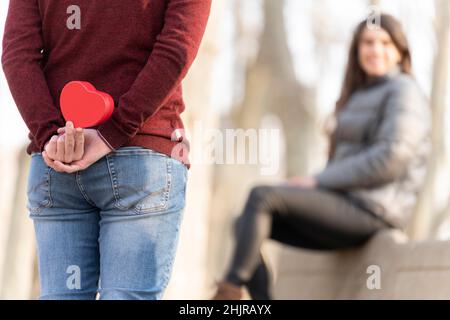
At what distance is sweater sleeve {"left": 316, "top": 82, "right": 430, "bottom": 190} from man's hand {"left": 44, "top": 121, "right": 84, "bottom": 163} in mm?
2469

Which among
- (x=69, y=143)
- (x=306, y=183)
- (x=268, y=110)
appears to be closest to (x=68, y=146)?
(x=69, y=143)

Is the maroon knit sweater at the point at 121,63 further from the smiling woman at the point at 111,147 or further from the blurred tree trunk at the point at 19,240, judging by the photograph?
the blurred tree trunk at the point at 19,240

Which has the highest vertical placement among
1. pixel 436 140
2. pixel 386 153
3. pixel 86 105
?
pixel 86 105

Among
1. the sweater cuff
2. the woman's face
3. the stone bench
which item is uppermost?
the woman's face

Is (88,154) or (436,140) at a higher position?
(88,154)

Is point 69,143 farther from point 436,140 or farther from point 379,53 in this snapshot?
point 436,140

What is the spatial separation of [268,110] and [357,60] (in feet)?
31.4

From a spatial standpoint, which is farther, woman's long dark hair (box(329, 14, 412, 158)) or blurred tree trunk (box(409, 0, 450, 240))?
blurred tree trunk (box(409, 0, 450, 240))

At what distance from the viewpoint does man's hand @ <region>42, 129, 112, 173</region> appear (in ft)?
7.34

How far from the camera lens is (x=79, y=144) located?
7.37ft

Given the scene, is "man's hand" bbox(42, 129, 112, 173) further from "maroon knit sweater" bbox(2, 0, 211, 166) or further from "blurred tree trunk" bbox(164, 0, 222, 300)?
"blurred tree trunk" bbox(164, 0, 222, 300)

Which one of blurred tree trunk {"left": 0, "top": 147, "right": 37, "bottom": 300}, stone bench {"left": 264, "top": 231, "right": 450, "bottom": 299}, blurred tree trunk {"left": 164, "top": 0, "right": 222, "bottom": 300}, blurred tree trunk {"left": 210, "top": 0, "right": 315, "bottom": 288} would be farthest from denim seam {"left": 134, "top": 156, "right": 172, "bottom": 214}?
blurred tree trunk {"left": 210, "top": 0, "right": 315, "bottom": 288}

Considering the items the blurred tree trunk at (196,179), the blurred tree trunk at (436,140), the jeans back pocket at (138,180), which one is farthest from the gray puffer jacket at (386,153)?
the blurred tree trunk at (436,140)
